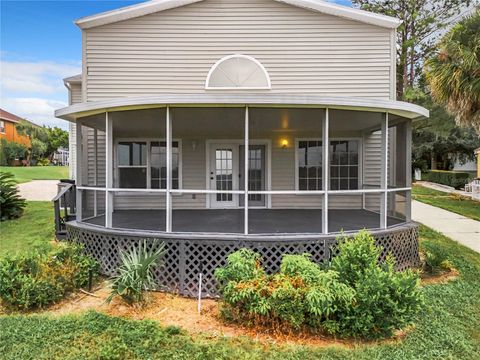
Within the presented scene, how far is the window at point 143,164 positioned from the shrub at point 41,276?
4.11m

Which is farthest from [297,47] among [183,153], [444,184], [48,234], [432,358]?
[444,184]

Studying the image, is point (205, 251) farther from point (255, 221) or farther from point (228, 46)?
point (228, 46)

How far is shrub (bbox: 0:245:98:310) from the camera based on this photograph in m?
4.59

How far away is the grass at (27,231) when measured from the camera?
7.69 m

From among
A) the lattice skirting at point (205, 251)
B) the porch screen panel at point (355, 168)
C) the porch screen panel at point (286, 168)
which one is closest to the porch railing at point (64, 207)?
the lattice skirting at point (205, 251)

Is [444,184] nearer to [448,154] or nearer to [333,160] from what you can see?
[448,154]

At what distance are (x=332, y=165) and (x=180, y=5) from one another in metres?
6.13

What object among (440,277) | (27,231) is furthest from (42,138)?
(440,277)

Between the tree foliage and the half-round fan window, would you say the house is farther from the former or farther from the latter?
the tree foliage

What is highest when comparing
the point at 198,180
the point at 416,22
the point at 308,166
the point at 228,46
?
the point at 416,22

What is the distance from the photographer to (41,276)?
4816 mm

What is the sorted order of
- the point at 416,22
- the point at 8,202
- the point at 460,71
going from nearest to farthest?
the point at 460,71 < the point at 8,202 < the point at 416,22

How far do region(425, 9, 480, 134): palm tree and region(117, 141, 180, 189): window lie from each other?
8823 mm

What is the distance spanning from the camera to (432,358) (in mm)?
3576
